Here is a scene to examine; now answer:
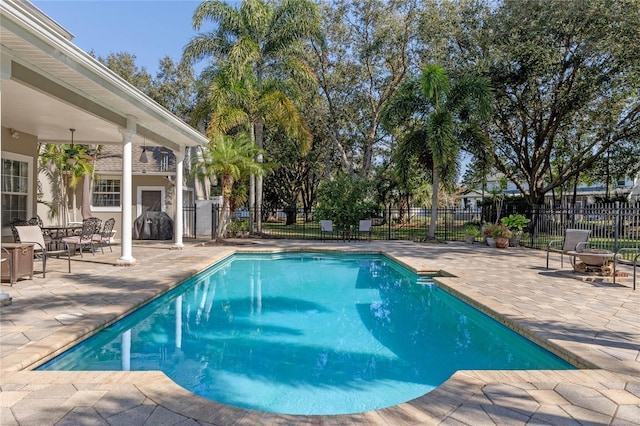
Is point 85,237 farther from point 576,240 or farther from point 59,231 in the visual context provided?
point 576,240

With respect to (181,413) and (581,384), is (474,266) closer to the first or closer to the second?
(581,384)

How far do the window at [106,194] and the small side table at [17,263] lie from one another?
34.3 feet

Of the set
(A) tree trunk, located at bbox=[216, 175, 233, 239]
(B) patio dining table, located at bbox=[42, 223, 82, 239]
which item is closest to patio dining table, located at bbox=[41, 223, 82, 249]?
(B) patio dining table, located at bbox=[42, 223, 82, 239]

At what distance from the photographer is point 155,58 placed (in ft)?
91.6

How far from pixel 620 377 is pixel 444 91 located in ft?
42.5

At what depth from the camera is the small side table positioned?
6535 millimetres

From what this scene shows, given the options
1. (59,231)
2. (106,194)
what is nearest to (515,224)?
(59,231)

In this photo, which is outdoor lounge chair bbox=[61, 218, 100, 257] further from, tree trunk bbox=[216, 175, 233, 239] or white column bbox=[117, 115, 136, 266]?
tree trunk bbox=[216, 175, 233, 239]

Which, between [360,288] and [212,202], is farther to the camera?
[212,202]

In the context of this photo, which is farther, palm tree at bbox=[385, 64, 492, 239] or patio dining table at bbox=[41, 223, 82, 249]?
palm tree at bbox=[385, 64, 492, 239]

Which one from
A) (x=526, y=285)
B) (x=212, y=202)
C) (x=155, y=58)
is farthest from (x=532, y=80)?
(x=155, y=58)

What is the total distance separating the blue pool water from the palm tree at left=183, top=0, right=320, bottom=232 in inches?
414

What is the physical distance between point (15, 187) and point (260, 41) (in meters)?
10.8

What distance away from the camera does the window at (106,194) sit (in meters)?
16.7
